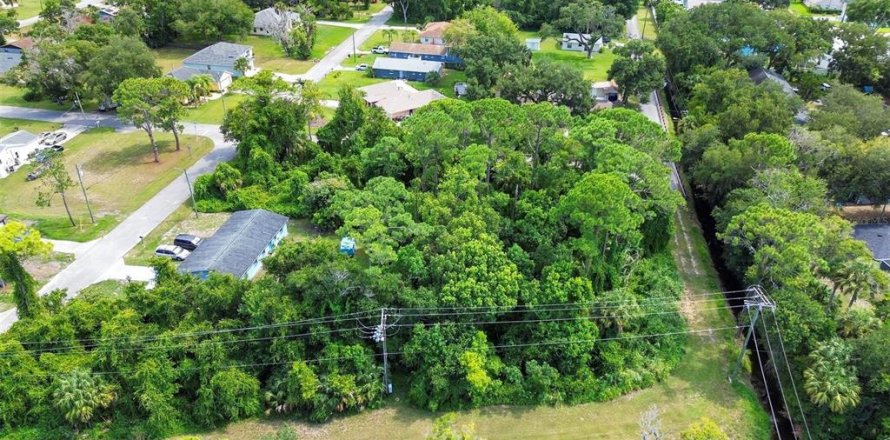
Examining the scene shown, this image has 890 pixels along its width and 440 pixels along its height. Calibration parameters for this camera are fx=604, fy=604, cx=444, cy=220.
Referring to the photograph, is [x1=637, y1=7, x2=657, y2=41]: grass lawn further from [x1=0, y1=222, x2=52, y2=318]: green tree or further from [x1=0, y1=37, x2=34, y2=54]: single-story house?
[x1=0, y1=37, x2=34, y2=54]: single-story house

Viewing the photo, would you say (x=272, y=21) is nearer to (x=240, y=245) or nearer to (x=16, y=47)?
(x=16, y=47)

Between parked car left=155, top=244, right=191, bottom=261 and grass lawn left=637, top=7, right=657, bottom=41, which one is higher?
grass lawn left=637, top=7, right=657, bottom=41

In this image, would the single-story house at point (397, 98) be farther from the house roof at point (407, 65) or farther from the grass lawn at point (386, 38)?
the grass lawn at point (386, 38)

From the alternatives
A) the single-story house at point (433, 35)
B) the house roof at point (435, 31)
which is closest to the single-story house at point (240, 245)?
the single-story house at point (433, 35)

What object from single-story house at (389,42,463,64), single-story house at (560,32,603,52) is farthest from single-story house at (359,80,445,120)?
single-story house at (560,32,603,52)

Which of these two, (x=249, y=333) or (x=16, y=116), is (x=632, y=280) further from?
(x=16, y=116)

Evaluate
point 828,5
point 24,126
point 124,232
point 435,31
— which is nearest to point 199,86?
point 24,126

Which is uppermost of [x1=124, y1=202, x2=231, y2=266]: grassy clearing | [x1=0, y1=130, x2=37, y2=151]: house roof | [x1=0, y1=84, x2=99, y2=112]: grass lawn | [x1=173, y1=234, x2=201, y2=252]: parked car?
[x1=0, y1=130, x2=37, y2=151]: house roof
